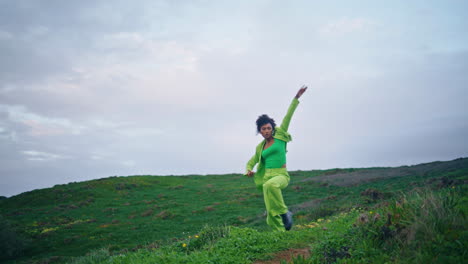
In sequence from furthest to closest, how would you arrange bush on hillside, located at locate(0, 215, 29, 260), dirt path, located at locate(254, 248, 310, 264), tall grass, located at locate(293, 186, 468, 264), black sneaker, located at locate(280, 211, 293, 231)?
1. bush on hillside, located at locate(0, 215, 29, 260)
2. black sneaker, located at locate(280, 211, 293, 231)
3. dirt path, located at locate(254, 248, 310, 264)
4. tall grass, located at locate(293, 186, 468, 264)

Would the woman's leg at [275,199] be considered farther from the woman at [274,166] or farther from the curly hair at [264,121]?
the curly hair at [264,121]

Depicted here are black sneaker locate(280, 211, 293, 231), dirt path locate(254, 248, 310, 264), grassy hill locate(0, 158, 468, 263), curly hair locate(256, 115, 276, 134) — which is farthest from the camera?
curly hair locate(256, 115, 276, 134)

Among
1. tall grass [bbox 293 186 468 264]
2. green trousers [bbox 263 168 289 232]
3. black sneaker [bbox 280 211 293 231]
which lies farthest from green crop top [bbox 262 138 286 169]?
tall grass [bbox 293 186 468 264]

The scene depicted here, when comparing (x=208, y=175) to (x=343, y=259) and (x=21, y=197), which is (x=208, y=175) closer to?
(x=21, y=197)

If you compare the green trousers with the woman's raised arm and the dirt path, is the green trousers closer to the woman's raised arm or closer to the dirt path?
the woman's raised arm

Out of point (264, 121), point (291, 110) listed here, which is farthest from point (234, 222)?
point (291, 110)

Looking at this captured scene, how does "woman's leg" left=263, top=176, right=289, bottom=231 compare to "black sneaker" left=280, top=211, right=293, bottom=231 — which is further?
→ "black sneaker" left=280, top=211, right=293, bottom=231

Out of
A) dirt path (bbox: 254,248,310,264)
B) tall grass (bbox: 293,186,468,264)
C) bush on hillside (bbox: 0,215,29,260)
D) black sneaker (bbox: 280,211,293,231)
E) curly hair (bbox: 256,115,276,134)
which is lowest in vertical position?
bush on hillside (bbox: 0,215,29,260)

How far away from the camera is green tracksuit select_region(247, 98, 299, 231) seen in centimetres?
729

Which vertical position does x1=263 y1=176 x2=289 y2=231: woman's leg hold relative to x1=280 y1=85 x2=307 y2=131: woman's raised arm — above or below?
below

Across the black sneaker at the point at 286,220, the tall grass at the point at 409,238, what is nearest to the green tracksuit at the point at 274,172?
the black sneaker at the point at 286,220

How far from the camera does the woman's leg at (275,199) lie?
7246 mm

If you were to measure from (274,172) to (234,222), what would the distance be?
37.0ft

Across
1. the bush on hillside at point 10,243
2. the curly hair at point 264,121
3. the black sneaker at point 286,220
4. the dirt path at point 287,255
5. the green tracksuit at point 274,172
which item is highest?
the curly hair at point 264,121
